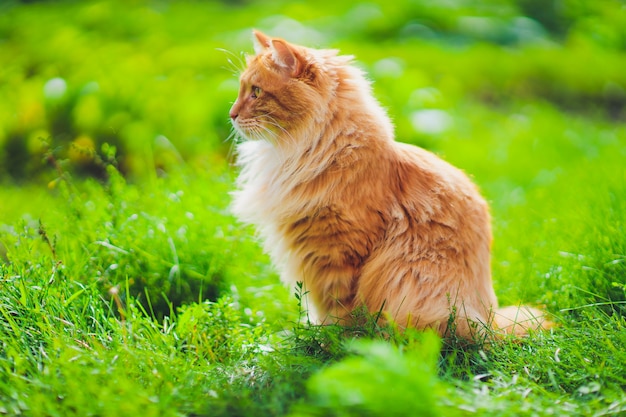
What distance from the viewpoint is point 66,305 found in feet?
6.66

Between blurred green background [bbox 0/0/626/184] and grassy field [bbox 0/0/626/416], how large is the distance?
0.03 m

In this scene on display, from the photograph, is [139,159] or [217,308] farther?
[139,159]

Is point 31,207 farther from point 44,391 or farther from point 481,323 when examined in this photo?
point 481,323

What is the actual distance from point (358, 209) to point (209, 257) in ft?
2.59

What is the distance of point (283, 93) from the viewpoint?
7.23 feet

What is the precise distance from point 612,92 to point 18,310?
6596 millimetres

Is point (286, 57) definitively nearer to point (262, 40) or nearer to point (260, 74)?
point (260, 74)

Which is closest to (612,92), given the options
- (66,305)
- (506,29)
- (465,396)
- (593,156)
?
(506,29)

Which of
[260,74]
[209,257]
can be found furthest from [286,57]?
[209,257]

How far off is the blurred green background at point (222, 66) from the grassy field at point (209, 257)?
28mm

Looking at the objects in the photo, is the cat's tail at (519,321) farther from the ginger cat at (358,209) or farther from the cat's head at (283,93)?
the cat's head at (283,93)

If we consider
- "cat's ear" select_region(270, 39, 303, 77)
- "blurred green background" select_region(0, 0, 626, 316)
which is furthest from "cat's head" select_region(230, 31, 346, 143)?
"blurred green background" select_region(0, 0, 626, 316)

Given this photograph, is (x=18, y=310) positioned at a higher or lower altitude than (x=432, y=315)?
higher

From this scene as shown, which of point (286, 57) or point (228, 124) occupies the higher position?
point (286, 57)
